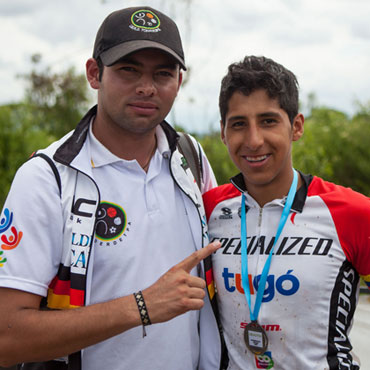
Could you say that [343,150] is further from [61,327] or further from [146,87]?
[61,327]

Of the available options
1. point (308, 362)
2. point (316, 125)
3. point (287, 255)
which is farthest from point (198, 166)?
point (316, 125)

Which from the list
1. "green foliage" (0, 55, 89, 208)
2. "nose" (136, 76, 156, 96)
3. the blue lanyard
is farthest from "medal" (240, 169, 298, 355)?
"green foliage" (0, 55, 89, 208)

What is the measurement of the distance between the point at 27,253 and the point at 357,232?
57.6 inches

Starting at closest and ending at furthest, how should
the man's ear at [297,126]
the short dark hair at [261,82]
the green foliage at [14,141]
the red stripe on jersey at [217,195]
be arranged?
the short dark hair at [261,82] < the man's ear at [297,126] < the red stripe on jersey at [217,195] < the green foliage at [14,141]

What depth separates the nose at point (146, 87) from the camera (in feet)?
7.59

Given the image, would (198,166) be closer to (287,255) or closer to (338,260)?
(287,255)

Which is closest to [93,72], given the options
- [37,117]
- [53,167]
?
[53,167]

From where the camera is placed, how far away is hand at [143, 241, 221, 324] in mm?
1924

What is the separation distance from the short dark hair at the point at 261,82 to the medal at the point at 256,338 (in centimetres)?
105

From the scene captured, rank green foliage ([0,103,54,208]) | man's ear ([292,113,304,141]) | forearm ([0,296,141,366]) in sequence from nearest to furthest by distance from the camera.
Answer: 1. forearm ([0,296,141,366])
2. man's ear ([292,113,304,141])
3. green foliage ([0,103,54,208])

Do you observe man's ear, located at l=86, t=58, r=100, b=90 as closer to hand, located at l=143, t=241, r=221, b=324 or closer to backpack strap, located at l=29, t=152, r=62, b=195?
backpack strap, located at l=29, t=152, r=62, b=195

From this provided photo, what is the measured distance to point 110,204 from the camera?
225 cm

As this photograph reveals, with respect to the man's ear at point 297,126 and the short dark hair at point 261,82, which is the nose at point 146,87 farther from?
the man's ear at point 297,126

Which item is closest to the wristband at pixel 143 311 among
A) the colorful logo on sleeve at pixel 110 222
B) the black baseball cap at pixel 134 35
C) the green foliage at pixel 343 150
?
the colorful logo on sleeve at pixel 110 222
